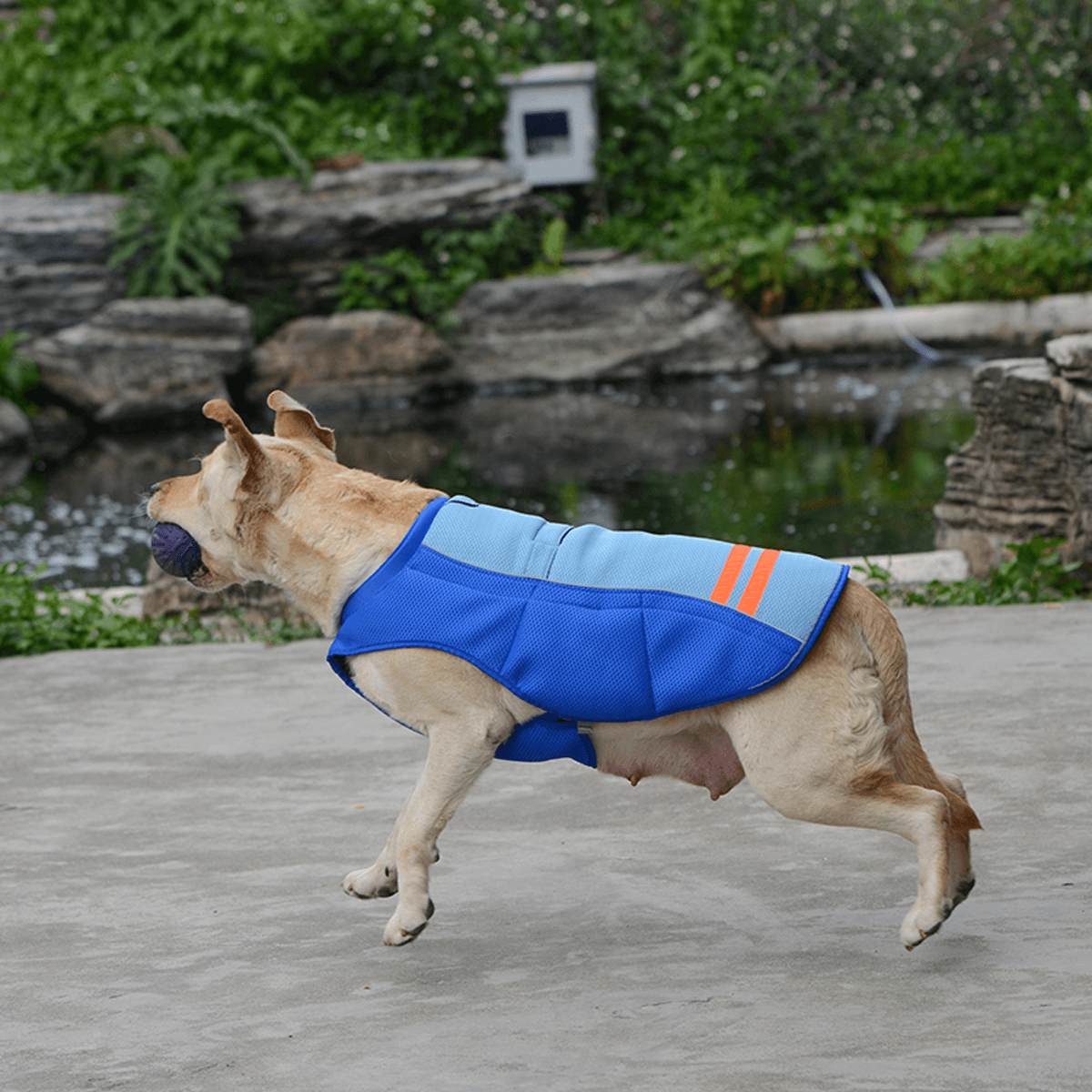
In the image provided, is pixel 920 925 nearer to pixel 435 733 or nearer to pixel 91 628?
pixel 435 733

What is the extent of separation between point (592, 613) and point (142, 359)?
11977mm

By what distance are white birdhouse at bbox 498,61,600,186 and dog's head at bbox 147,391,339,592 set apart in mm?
14705

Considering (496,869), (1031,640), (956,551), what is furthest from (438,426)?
(496,869)

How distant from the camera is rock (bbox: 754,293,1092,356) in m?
14.5

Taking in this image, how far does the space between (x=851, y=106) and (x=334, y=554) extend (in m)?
16.4

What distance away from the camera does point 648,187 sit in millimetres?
17938

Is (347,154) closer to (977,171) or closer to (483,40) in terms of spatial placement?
(483,40)

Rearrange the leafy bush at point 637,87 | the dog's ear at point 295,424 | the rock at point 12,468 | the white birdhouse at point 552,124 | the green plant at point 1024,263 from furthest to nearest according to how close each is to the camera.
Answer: the white birdhouse at point 552,124 < the leafy bush at point 637,87 < the green plant at point 1024,263 < the rock at point 12,468 < the dog's ear at point 295,424

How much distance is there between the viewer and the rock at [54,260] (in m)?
14.1

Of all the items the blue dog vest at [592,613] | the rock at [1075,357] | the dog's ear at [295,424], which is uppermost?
the dog's ear at [295,424]

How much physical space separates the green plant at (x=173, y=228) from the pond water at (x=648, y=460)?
5.39 feet

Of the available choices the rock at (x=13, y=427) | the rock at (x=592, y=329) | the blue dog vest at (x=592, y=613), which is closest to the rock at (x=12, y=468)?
the rock at (x=13, y=427)

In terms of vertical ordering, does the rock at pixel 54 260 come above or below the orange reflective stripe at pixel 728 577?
below

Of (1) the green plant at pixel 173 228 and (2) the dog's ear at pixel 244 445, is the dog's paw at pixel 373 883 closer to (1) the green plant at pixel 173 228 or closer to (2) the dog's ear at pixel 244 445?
(2) the dog's ear at pixel 244 445
